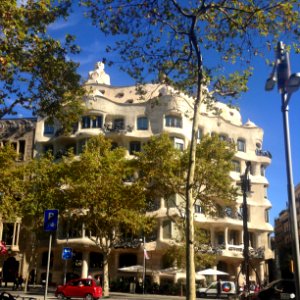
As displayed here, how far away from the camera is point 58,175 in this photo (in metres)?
37.9

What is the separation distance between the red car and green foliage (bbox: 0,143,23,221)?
22.0 feet

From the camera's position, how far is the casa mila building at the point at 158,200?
48844 mm

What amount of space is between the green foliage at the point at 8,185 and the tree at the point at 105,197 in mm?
4204

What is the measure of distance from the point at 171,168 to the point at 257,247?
2190 cm

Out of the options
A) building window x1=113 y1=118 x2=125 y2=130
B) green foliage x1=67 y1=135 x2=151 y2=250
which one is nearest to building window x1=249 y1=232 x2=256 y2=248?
building window x1=113 y1=118 x2=125 y2=130

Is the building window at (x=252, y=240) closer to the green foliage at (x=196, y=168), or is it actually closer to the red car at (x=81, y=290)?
the green foliage at (x=196, y=168)

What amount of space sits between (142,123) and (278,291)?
36774mm

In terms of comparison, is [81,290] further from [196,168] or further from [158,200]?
[158,200]

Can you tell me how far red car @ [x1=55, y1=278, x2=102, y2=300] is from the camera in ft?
100

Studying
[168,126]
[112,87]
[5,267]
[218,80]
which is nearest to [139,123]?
[168,126]

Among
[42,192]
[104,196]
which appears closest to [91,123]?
[42,192]

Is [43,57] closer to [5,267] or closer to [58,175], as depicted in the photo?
[58,175]

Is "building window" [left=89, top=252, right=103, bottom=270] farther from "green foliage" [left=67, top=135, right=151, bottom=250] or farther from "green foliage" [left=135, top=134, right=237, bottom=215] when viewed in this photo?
"green foliage" [left=135, top=134, right=237, bottom=215]

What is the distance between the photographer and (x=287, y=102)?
33.2 feet
